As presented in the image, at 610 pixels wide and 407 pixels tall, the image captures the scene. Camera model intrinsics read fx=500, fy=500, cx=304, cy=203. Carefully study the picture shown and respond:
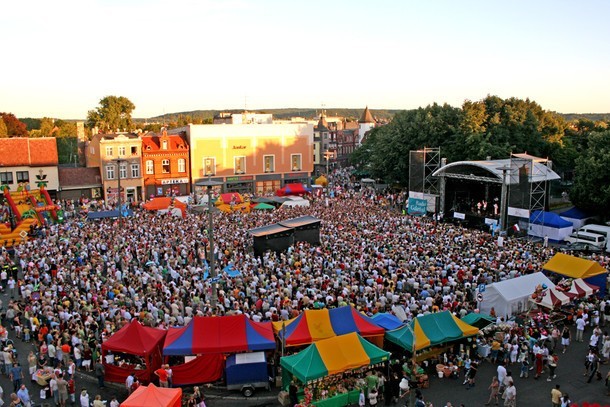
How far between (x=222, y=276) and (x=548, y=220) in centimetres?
2148

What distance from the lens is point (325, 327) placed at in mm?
14805

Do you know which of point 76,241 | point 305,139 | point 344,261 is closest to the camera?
point 344,261

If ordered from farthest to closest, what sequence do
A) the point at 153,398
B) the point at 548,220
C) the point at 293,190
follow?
the point at 293,190 < the point at 548,220 < the point at 153,398

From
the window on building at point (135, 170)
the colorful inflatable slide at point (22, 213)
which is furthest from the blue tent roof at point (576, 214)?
the window on building at point (135, 170)

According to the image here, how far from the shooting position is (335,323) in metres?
15.0

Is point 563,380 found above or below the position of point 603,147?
below

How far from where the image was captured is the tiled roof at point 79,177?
146 ft

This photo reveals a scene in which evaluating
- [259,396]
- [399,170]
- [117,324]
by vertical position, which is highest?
[399,170]

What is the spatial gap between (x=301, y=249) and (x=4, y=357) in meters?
13.7

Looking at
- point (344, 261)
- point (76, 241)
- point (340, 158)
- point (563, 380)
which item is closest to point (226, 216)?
point (76, 241)

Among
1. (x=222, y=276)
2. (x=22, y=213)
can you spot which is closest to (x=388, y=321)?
(x=222, y=276)

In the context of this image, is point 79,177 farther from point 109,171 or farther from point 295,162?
point 295,162

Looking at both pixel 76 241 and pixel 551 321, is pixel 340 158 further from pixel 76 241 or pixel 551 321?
pixel 551 321

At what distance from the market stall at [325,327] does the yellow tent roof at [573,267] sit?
9.96m
